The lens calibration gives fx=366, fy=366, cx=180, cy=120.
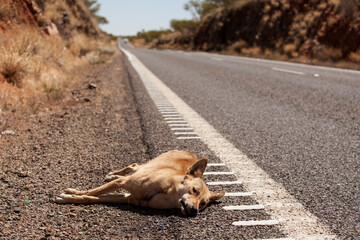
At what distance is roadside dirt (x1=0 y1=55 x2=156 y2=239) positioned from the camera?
219 cm

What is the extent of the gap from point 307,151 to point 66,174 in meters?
2.35

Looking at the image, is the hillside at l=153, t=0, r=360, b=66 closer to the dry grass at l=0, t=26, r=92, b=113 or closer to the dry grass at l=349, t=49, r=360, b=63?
the dry grass at l=349, t=49, r=360, b=63

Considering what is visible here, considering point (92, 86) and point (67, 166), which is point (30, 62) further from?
point (67, 166)

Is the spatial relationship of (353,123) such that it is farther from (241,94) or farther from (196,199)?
(196,199)

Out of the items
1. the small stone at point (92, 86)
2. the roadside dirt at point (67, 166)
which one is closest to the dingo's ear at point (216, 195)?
the roadside dirt at point (67, 166)

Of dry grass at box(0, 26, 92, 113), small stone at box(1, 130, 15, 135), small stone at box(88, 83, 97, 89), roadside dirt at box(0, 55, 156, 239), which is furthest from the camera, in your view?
small stone at box(88, 83, 97, 89)

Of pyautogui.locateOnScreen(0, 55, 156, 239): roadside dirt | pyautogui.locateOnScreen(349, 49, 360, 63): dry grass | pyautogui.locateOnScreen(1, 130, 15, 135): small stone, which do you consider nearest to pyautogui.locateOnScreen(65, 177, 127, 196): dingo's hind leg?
pyautogui.locateOnScreen(0, 55, 156, 239): roadside dirt

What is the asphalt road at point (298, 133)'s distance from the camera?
8.73 ft

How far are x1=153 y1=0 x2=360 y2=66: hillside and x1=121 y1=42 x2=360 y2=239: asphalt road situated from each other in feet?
35.6

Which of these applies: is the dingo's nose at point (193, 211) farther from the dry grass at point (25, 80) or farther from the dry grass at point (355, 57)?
the dry grass at point (355, 57)

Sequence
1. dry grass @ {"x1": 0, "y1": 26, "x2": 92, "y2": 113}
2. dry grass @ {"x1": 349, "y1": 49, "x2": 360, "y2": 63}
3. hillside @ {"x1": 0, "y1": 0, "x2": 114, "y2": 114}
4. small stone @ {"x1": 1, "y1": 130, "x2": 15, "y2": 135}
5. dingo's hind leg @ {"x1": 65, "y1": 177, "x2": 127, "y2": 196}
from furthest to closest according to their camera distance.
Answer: dry grass @ {"x1": 349, "y1": 49, "x2": 360, "y2": 63} → hillside @ {"x1": 0, "y1": 0, "x2": 114, "y2": 114} → dry grass @ {"x1": 0, "y1": 26, "x2": 92, "y2": 113} → small stone @ {"x1": 1, "y1": 130, "x2": 15, "y2": 135} → dingo's hind leg @ {"x1": 65, "y1": 177, "x2": 127, "y2": 196}

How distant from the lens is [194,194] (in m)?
2.37

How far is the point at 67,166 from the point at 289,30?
2474 cm

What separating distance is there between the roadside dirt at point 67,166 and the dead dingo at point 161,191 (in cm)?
7
